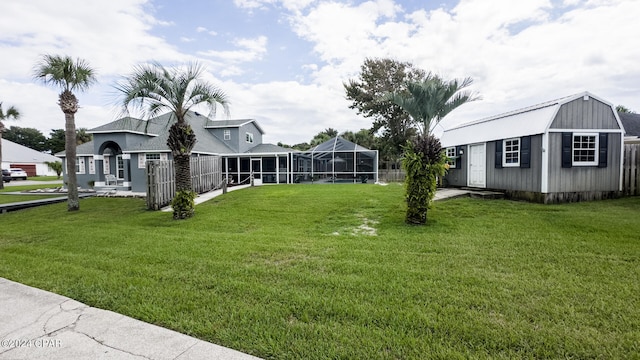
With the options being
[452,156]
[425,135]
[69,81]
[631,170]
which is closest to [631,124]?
[631,170]

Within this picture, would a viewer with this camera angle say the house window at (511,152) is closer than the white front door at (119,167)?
Yes

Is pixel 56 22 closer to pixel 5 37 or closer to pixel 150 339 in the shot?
pixel 5 37

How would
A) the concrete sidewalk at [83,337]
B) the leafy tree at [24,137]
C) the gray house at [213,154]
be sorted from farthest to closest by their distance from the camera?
1. the leafy tree at [24,137]
2. the gray house at [213,154]
3. the concrete sidewalk at [83,337]

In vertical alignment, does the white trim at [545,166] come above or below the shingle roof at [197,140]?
below

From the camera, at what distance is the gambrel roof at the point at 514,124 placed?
10.1 meters

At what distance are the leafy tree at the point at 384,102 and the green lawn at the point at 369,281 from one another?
22.8 m

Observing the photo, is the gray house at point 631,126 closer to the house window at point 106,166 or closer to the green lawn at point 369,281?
the green lawn at point 369,281

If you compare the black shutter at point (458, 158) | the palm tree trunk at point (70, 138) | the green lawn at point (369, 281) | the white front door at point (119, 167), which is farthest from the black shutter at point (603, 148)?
the white front door at point (119, 167)

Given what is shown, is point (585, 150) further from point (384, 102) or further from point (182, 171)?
point (384, 102)

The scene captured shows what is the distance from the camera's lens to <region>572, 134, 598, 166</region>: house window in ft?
33.9

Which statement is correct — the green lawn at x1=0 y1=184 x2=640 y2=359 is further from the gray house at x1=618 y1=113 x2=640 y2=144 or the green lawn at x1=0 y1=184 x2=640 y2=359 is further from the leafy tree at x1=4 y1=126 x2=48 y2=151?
the leafy tree at x1=4 y1=126 x2=48 y2=151

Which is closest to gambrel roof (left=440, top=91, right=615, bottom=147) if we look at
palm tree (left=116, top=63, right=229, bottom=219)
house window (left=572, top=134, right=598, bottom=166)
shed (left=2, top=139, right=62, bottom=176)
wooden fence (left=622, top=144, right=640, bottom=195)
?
house window (left=572, top=134, right=598, bottom=166)

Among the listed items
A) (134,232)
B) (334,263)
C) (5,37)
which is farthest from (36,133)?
(334,263)

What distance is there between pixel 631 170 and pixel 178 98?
629 inches
